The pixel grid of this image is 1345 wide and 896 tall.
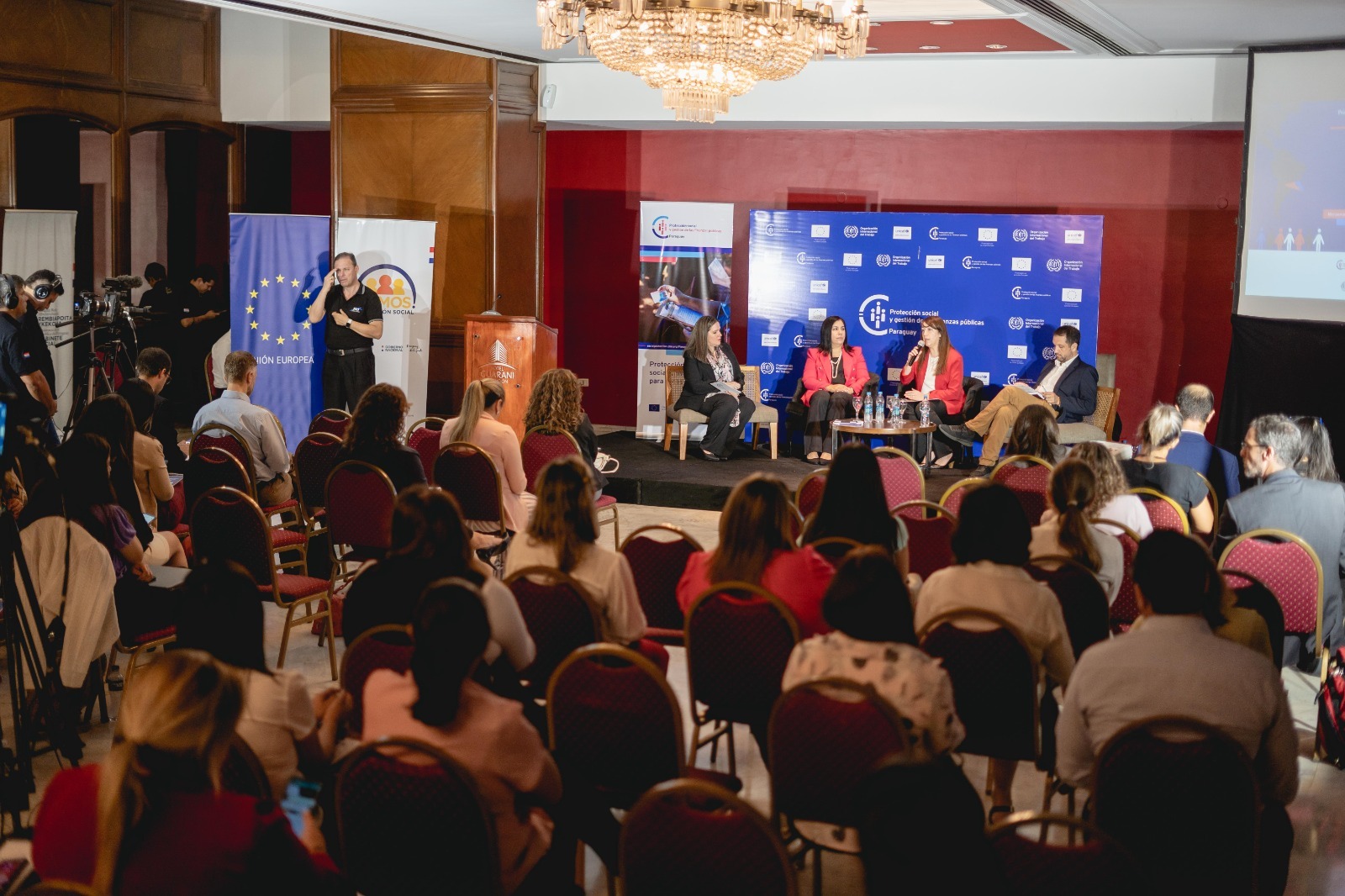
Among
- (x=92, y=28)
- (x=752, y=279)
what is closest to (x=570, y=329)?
(x=752, y=279)

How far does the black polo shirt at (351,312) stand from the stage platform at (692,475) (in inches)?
83.8

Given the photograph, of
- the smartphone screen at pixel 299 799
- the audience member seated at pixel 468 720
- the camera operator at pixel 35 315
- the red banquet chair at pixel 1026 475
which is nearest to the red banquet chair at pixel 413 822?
the audience member seated at pixel 468 720

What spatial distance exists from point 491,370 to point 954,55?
4233 millimetres

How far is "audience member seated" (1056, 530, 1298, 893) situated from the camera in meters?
2.68

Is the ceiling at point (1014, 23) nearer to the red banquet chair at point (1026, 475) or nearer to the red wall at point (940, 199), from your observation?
the red wall at point (940, 199)

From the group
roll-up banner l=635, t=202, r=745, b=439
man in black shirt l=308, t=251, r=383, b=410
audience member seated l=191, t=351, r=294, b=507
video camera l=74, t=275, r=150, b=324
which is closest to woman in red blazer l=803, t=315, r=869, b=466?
roll-up banner l=635, t=202, r=745, b=439

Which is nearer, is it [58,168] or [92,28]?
[92,28]

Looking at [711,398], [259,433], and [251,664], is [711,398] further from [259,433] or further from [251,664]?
[251,664]

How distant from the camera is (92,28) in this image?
11.0 meters

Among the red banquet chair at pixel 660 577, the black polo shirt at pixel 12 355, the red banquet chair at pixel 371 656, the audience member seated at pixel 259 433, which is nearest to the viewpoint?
the red banquet chair at pixel 371 656

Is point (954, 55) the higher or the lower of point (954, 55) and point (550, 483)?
the higher

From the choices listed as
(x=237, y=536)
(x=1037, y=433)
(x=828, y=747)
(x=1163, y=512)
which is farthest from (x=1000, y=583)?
(x=237, y=536)

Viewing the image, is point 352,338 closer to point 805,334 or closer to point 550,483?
point 805,334

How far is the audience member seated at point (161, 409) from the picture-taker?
608cm
